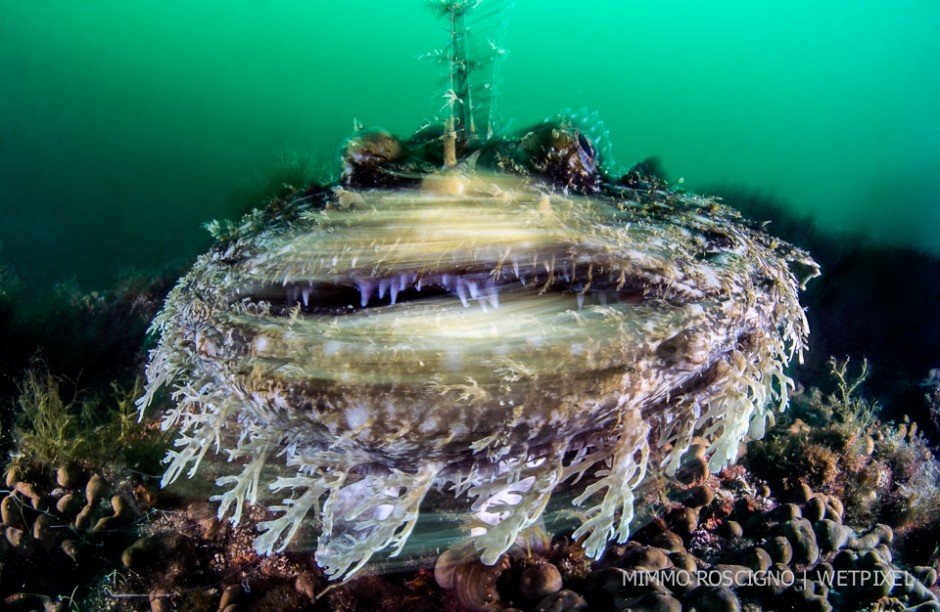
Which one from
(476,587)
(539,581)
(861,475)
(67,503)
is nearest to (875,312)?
(861,475)

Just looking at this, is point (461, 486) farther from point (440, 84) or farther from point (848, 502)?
point (848, 502)

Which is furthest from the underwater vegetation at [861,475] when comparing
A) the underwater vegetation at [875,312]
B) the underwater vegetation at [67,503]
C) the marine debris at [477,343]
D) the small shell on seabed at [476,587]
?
the underwater vegetation at [67,503]

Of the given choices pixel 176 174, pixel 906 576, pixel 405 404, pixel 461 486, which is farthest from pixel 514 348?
pixel 176 174

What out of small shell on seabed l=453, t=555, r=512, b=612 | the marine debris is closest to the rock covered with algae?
the marine debris

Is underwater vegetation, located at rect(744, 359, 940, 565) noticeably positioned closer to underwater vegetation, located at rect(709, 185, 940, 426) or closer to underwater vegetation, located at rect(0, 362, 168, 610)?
underwater vegetation, located at rect(709, 185, 940, 426)

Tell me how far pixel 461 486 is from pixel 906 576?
2803 mm

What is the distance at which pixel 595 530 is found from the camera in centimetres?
188

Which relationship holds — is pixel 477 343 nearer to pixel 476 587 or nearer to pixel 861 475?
pixel 476 587

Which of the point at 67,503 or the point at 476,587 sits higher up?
the point at 476,587

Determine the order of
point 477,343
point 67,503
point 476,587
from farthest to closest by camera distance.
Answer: point 67,503 < point 476,587 < point 477,343

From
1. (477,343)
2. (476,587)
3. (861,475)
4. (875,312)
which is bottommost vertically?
(861,475)

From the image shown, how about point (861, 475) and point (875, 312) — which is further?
point (875, 312)

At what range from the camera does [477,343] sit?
5.44 feet

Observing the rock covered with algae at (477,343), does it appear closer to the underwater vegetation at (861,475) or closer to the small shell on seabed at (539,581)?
the small shell on seabed at (539,581)
